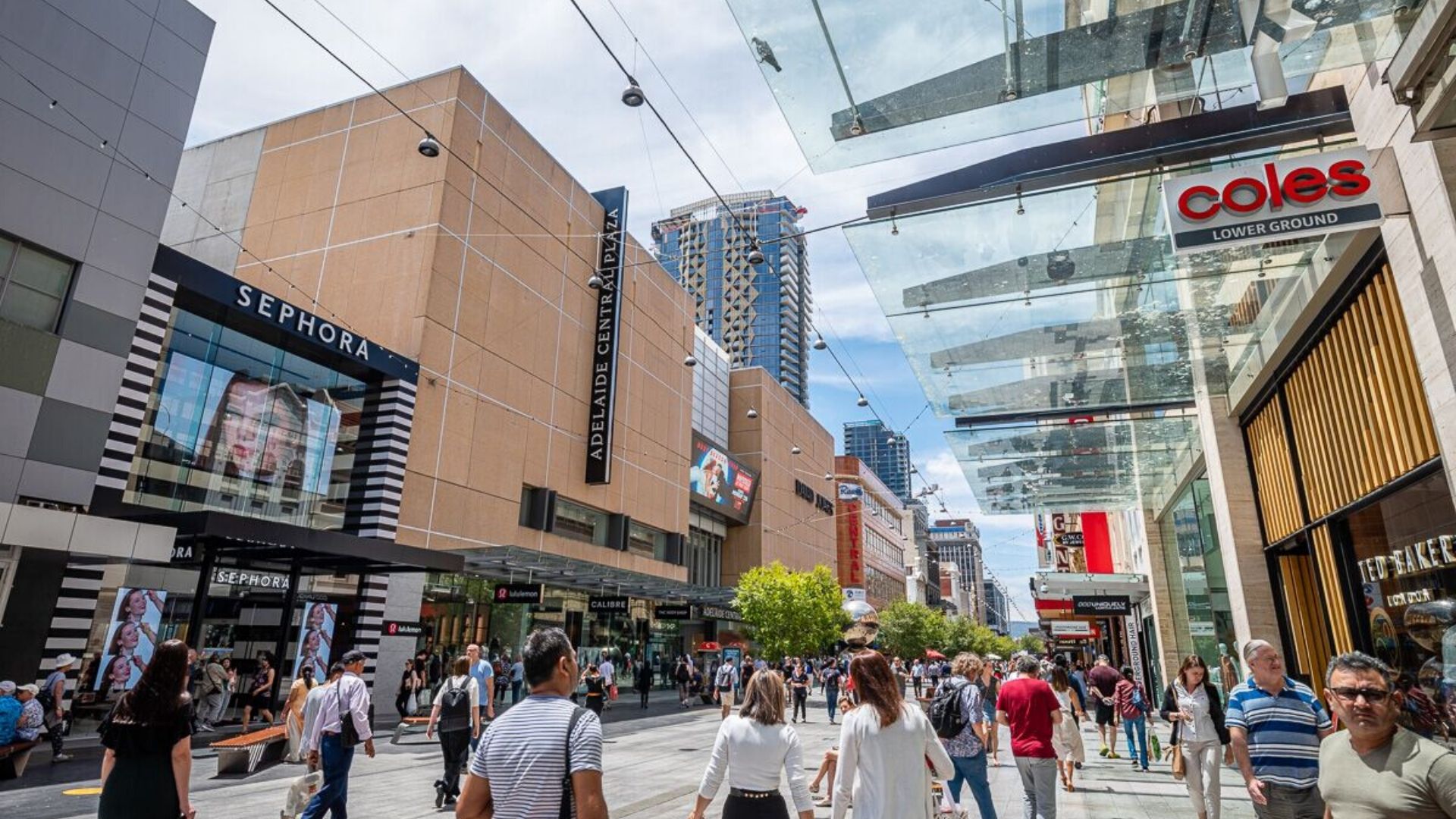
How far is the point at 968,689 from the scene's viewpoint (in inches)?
259

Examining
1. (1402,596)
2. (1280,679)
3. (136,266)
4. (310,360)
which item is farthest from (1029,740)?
(310,360)

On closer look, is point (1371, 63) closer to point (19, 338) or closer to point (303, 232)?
point (19, 338)

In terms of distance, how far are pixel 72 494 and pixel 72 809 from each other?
834cm

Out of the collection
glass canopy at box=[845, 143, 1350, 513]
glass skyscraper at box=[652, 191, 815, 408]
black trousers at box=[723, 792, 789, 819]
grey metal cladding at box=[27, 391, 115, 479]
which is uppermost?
glass skyscraper at box=[652, 191, 815, 408]

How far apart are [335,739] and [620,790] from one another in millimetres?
4373

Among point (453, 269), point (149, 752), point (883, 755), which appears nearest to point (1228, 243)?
point (883, 755)

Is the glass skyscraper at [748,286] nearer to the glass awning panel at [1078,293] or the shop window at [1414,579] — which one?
the glass awning panel at [1078,293]

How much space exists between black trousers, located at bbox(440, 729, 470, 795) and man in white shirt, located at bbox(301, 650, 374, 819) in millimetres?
1775

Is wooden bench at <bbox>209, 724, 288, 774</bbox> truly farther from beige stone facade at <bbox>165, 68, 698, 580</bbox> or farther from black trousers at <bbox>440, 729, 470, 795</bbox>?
beige stone facade at <bbox>165, 68, 698, 580</bbox>

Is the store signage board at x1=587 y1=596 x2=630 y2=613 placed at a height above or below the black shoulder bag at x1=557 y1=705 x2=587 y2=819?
above

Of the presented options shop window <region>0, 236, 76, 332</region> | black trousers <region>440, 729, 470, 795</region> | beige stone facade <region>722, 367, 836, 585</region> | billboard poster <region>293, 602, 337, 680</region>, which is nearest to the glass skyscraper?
beige stone facade <region>722, 367, 836, 585</region>

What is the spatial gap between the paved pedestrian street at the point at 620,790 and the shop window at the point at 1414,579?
2.39 m

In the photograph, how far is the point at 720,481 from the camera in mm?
44938

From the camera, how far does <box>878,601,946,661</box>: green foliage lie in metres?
60.2
